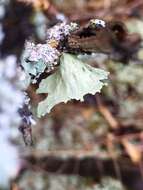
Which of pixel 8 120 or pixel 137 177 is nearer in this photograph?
pixel 8 120

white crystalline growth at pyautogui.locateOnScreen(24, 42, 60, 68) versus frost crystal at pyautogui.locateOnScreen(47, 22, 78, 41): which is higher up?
frost crystal at pyautogui.locateOnScreen(47, 22, 78, 41)

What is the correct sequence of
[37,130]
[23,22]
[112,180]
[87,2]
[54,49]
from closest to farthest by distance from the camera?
[54,49]
[23,22]
[112,180]
[37,130]
[87,2]

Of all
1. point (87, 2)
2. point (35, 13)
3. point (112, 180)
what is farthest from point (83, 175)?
point (87, 2)

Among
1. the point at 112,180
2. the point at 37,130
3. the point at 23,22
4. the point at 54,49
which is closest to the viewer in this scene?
the point at 54,49

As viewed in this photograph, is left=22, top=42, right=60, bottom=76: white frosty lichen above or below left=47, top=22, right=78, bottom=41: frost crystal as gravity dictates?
below

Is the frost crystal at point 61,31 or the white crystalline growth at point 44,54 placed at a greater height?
the frost crystal at point 61,31

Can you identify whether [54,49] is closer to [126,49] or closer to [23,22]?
[23,22]

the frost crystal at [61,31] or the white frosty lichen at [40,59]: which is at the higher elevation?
the frost crystal at [61,31]

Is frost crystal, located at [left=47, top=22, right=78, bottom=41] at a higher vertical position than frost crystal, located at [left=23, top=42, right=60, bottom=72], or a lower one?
higher
